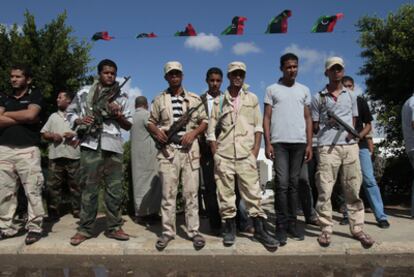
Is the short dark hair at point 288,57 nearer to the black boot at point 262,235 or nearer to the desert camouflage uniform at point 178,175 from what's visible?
the desert camouflage uniform at point 178,175

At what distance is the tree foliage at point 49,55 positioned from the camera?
25.8 ft

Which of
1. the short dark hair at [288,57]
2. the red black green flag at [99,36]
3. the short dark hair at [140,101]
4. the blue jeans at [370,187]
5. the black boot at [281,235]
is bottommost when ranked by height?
the black boot at [281,235]

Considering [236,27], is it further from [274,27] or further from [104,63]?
[104,63]

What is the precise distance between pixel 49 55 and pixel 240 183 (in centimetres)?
592

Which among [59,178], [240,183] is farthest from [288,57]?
[59,178]

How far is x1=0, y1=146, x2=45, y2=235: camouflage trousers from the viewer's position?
4551 millimetres

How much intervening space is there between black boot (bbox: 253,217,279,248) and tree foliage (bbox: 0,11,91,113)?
564 centimetres

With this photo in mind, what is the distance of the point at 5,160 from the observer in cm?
455

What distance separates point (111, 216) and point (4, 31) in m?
5.80

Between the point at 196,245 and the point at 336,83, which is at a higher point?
the point at 336,83

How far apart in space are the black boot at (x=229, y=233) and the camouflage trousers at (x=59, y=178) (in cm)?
270

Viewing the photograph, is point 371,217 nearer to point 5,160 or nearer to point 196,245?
point 196,245

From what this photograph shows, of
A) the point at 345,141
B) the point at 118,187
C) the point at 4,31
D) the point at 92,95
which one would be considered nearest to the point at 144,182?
the point at 118,187

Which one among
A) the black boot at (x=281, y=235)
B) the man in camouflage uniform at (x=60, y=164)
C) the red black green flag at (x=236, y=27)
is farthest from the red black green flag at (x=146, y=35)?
the black boot at (x=281, y=235)
